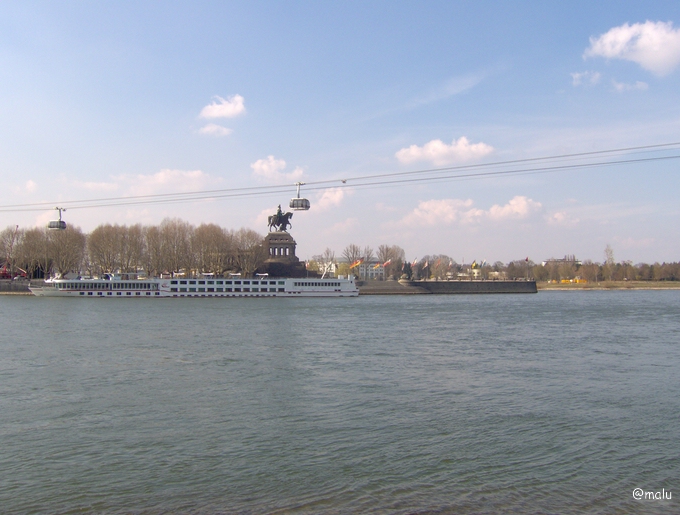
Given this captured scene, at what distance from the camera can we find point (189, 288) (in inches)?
2729

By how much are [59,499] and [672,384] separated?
1575 centimetres

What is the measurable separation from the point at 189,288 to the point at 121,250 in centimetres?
1618

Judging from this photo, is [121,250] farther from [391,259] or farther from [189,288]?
[391,259]

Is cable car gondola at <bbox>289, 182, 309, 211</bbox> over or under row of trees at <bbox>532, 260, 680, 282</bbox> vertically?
over

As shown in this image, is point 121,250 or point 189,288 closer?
point 189,288

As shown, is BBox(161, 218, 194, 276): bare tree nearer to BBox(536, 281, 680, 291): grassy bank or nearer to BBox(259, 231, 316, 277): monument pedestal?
BBox(259, 231, 316, 277): monument pedestal

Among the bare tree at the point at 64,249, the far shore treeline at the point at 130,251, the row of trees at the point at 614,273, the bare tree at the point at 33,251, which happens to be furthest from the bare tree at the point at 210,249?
the row of trees at the point at 614,273

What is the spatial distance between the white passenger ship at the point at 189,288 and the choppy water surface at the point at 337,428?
44.4m

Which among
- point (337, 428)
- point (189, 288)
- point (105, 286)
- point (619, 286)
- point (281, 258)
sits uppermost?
point (281, 258)

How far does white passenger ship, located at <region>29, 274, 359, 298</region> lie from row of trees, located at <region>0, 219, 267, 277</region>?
9076mm

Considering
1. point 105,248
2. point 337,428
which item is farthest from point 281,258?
point 337,428

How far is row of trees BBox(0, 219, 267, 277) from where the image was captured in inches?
3105

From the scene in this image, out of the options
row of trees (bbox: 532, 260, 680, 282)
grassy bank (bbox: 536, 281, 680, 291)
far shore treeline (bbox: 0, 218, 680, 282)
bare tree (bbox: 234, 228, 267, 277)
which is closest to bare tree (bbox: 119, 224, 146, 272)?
far shore treeline (bbox: 0, 218, 680, 282)

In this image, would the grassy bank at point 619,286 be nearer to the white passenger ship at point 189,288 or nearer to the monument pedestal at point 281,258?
the monument pedestal at point 281,258
